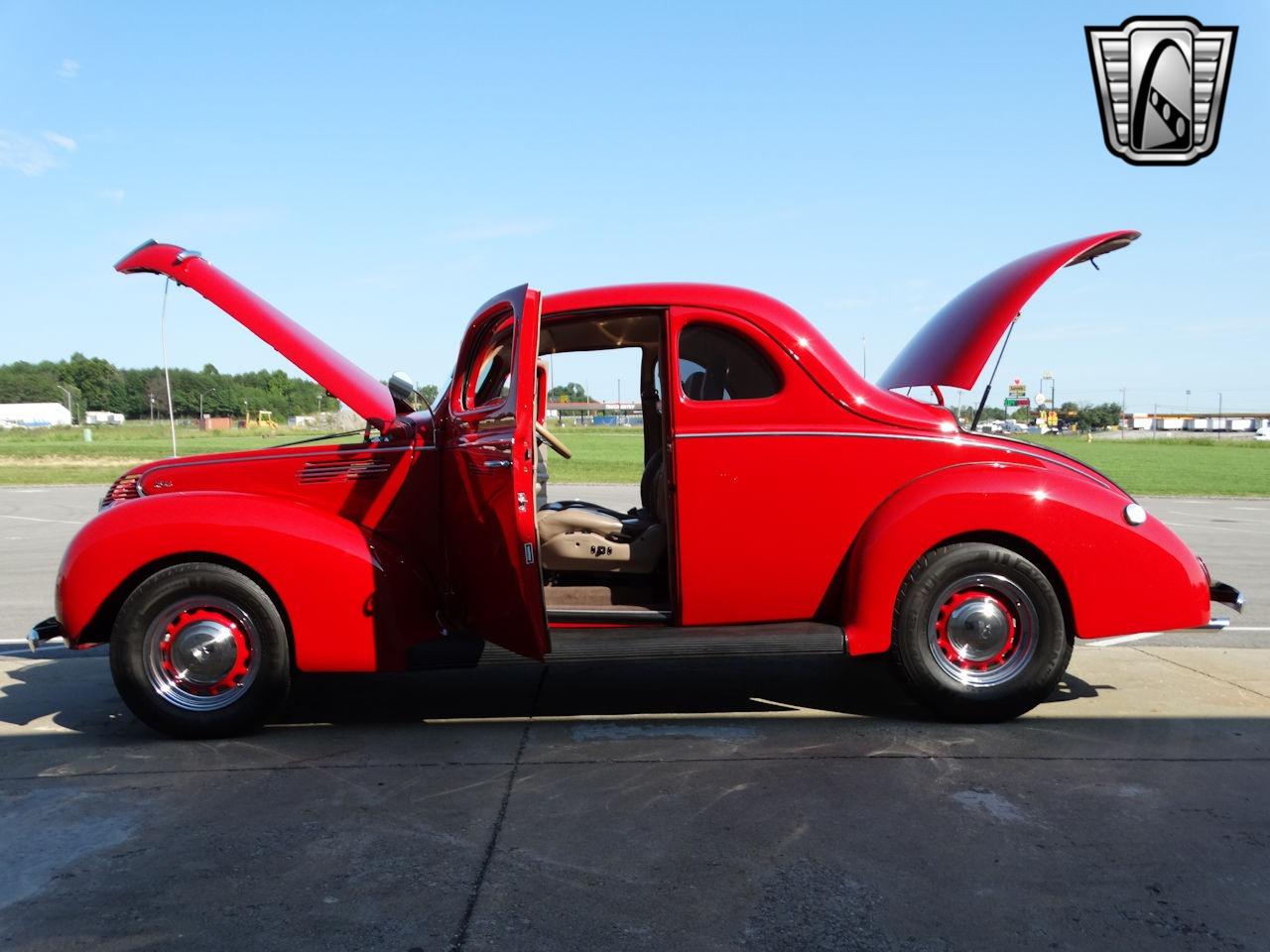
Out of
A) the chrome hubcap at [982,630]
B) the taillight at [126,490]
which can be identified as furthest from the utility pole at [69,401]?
the chrome hubcap at [982,630]

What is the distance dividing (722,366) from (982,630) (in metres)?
1.77

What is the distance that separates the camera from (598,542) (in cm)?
493

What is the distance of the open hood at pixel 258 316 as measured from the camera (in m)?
4.91

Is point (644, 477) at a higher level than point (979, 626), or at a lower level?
higher

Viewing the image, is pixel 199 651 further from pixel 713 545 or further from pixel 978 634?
pixel 978 634

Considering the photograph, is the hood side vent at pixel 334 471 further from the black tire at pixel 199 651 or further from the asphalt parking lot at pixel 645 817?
the asphalt parking lot at pixel 645 817

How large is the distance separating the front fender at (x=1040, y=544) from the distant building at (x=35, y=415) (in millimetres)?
122688

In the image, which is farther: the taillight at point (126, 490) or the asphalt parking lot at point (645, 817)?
the taillight at point (126, 490)

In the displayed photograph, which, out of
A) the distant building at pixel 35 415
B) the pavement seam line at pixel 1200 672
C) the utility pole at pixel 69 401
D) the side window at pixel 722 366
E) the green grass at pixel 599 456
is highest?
the utility pole at pixel 69 401

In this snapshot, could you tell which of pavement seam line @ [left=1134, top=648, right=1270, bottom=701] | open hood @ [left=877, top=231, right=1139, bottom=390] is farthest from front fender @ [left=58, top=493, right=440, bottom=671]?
pavement seam line @ [left=1134, top=648, right=1270, bottom=701]

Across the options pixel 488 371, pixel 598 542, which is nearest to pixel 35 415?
pixel 488 371

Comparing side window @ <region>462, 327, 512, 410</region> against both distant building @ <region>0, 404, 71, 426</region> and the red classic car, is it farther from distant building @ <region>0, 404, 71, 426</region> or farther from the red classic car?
distant building @ <region>0, 404, 71, 426</region>

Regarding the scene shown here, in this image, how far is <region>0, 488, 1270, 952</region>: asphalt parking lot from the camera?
2744 millimetres

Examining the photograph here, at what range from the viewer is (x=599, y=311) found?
4.70 m
